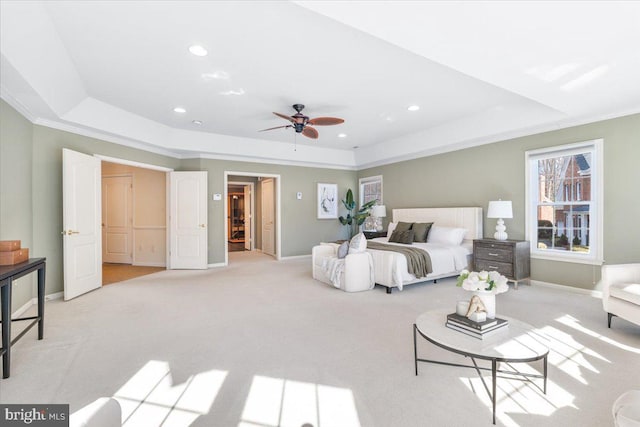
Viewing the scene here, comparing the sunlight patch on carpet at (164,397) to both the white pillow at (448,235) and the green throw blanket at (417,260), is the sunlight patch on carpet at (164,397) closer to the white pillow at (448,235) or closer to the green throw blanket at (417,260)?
the green throw blanket at (417,260)

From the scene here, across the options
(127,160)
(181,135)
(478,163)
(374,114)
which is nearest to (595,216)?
(478,163)

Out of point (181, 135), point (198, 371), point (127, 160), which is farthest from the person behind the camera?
point (181, 135)

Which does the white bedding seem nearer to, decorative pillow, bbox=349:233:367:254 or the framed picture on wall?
decorative pillow, bbox=349:233:367:254

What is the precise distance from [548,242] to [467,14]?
4.23 m

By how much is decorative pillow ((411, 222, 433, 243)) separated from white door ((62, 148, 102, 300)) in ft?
17.9

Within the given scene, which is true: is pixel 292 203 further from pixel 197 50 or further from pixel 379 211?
pixel 197 50

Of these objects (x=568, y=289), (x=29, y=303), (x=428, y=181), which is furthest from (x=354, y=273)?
(x=29, y=303)

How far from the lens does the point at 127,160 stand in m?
5.64

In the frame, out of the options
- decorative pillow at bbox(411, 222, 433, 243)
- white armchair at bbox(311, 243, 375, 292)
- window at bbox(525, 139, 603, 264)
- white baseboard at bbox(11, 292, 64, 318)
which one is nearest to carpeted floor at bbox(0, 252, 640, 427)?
white baseboard at bbox(11, 292, 64, 318)

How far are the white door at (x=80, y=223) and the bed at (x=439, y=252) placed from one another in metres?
4.29

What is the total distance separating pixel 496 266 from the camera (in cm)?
→ 496

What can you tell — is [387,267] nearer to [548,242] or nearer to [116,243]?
[548,242]

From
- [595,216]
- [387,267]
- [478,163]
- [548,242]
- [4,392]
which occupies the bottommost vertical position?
[4,392]

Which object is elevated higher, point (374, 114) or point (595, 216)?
point (374, 114)
